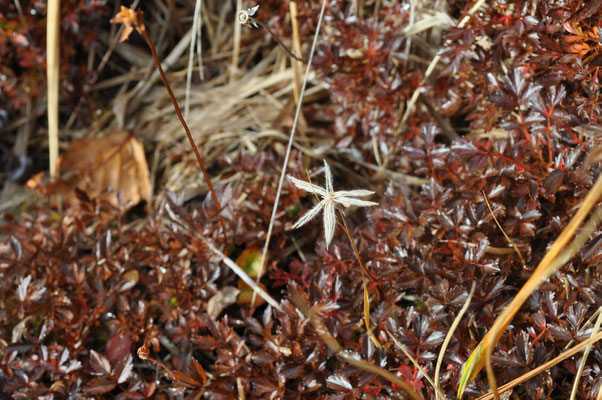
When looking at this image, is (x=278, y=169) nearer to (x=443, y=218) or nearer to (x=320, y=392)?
(x=443, y=218)

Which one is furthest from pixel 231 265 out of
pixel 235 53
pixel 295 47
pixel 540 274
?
pixel 235 53

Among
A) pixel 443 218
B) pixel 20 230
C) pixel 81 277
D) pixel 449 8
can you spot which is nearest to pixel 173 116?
pixel 20 230

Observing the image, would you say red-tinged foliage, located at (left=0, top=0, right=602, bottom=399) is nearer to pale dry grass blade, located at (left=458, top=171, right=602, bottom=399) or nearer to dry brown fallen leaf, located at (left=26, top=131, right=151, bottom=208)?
pale dry grass blade, located at (left=458, top=171, right=602, bottom=399)

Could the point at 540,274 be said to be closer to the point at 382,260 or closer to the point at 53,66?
the point at 382,260

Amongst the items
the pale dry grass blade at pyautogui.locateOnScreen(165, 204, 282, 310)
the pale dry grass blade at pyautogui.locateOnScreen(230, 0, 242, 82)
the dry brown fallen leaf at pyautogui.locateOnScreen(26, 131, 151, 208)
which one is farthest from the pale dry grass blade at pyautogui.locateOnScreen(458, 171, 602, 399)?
the pale dry grass blade at pyautogui.locateOnScreen(230, 0, 242, 82)

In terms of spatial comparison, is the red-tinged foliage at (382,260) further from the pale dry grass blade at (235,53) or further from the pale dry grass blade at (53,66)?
the pale dry grass blade at (235,53)

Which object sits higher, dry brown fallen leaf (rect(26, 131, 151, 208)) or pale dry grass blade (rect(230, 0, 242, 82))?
pale dry grass blade (rect(230, 0, 242, 82))
